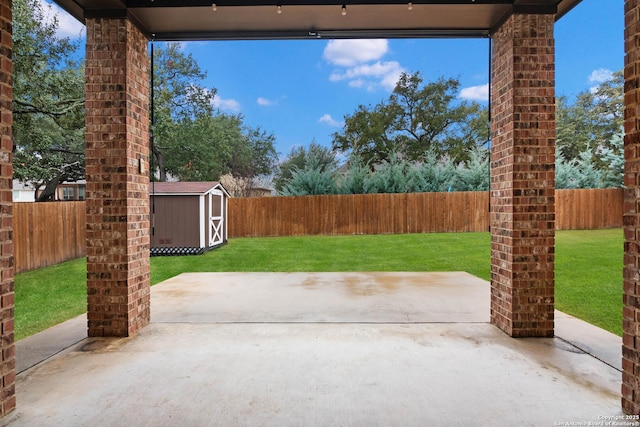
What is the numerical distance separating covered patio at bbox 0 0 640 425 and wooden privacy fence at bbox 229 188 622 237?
35.1ft

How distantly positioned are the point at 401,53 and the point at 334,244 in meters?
28.3

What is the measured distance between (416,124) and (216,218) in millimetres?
14651

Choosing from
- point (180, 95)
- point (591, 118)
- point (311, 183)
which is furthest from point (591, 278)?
point (591, 118)

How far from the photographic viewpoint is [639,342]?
83.9 inches

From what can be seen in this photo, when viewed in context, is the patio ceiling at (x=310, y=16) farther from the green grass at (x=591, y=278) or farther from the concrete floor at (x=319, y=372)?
the green grass at (x=591, y=278)

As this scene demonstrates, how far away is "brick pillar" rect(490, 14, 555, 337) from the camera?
11.6 feet

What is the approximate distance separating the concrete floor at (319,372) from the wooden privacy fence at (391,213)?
10.5 meters

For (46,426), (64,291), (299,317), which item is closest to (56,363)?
(46,426)

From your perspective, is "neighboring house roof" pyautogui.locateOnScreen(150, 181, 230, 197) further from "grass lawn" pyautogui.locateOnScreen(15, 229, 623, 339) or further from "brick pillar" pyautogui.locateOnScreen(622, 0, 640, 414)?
"brick pillar" pyautogui.locateOnScreen(622, 0, 640, 414)

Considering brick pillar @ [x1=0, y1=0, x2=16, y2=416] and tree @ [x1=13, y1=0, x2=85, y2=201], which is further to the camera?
tree @ [x1=13, y1=0, x2=85, y2=201]

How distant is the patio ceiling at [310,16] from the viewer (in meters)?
3.55

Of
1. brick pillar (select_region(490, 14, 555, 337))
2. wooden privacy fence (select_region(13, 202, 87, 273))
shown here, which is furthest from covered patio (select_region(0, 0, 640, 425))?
wooden privacy fence (select_region(13, 202, 87, 273))

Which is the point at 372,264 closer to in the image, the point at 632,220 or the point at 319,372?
the point at 319,372

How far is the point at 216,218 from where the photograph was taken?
13.0 m
